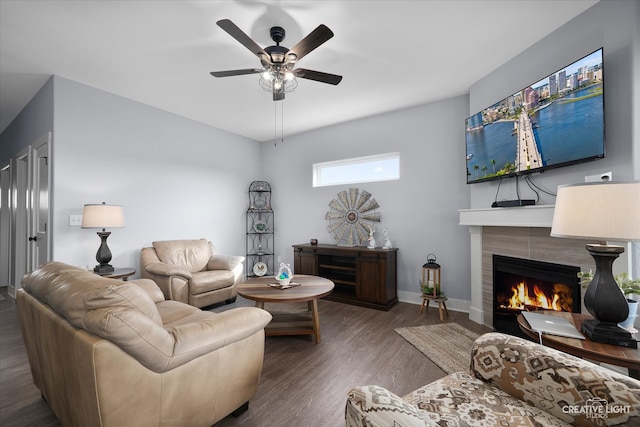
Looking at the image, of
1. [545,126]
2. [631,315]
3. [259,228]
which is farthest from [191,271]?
[545,126]

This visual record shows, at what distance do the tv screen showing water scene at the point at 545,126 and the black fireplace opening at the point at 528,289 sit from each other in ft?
2.85

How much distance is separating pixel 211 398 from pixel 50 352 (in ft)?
2.81

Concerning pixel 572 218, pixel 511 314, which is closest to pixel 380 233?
pixel 511 314

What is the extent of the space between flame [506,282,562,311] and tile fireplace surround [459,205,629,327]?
0.68ft

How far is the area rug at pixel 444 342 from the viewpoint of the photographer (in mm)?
2154

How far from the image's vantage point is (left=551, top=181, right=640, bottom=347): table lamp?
1.08 m

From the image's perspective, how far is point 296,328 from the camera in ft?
8.80

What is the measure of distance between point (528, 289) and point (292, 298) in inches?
90.2

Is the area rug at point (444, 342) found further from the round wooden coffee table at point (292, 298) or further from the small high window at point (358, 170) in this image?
the small high window at point (358, 170)

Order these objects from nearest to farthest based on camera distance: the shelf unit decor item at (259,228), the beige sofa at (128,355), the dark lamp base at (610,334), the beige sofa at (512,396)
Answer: the beige sofa at (512,396), the beige sofa at (128,355), the dark lamp base at (610,334), the shelf unit decor item at (259,228)

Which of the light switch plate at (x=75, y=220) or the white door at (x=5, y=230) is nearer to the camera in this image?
the light switch plate at (x=75, y=220)

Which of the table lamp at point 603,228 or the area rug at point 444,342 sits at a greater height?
the table lamp at point 603,228

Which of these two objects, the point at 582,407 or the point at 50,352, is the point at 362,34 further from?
the point at 50,352

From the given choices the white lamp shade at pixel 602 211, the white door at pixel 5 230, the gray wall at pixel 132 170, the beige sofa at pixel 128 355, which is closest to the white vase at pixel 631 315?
the white lamp shade at pixel 602 211
